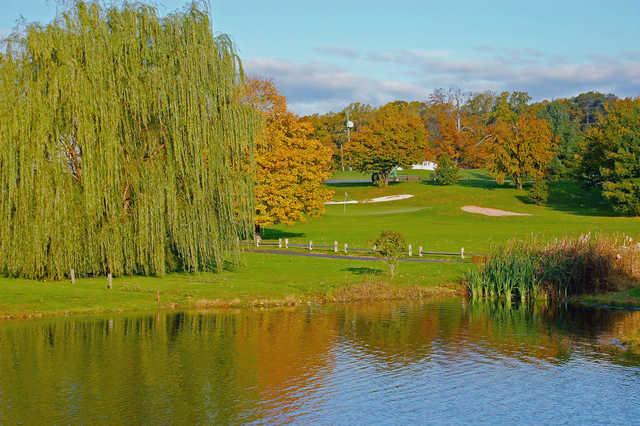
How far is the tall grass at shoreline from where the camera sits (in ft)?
135

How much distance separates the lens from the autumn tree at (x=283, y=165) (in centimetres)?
6431

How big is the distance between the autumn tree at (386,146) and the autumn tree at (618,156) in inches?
1275

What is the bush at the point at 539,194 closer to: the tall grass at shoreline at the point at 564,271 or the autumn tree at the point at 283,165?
the autumn tree at the point at 283,165

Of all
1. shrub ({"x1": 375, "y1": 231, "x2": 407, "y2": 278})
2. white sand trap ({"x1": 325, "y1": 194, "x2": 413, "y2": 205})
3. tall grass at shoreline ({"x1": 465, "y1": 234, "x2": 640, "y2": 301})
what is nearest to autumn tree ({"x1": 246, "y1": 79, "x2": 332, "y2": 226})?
shrub ({"x1": 375, "y1": 231, "x2": 407, "y2": 278})

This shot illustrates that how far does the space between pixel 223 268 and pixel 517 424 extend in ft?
94.2

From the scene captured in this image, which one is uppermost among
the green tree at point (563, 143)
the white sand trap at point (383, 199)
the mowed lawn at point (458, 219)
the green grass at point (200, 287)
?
the green tree at point (563, 143)

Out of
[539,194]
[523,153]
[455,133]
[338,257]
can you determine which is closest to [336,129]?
[455,133]

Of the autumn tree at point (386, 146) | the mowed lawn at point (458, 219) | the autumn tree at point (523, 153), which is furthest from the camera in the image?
the autumn tree at point (386, 146)

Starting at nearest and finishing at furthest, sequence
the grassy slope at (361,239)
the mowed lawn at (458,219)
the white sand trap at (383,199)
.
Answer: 1. the grassy slope at (361,239)
2. the mowed lawn at (458,219)
3. the white sand trap at (383,199)

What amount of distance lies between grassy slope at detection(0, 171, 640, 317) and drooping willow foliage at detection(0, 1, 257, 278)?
1818 millimetres

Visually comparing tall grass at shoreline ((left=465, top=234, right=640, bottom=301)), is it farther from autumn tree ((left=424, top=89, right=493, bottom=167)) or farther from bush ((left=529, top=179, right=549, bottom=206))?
autumn tree ((left=424, top=89, right=493, bottom=167))

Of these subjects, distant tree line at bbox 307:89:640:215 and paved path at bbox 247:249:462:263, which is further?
distant tree line at bbox 307:89:640:215

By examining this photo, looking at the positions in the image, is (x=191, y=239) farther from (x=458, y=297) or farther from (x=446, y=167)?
(x=446, y=167)

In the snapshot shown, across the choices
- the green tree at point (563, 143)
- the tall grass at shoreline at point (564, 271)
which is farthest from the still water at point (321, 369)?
the green tree at point (563, 143)
